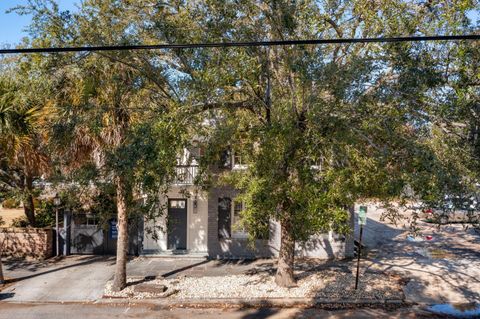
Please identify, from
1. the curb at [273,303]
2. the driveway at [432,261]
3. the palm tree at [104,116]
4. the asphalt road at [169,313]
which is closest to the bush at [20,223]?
the palm tree at [104,116]

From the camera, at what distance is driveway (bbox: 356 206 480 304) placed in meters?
13.2

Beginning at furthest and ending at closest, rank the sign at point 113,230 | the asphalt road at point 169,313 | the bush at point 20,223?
the bush at point 20,223 → the sign at point 113,230 → the asphalt road at point 169,313

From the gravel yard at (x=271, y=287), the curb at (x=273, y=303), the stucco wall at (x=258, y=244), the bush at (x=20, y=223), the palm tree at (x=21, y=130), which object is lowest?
the curb at (x=273, y=303)

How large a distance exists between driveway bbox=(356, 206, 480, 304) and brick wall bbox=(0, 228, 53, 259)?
12.2 metres

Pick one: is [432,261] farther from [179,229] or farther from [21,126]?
[21,126]

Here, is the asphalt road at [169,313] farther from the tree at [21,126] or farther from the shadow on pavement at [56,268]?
the tree at [21,126]

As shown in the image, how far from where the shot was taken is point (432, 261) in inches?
659

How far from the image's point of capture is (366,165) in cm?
1006

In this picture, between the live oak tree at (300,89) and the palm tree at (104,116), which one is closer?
the live oak tree at (300,89)

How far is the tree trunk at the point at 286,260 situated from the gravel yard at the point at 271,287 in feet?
0.78

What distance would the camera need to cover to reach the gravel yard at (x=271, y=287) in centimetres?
1301

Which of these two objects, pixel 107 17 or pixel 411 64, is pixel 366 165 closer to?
pixel 411 64

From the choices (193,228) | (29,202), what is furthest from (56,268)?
(193,228)

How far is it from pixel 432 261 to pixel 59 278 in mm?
13240
